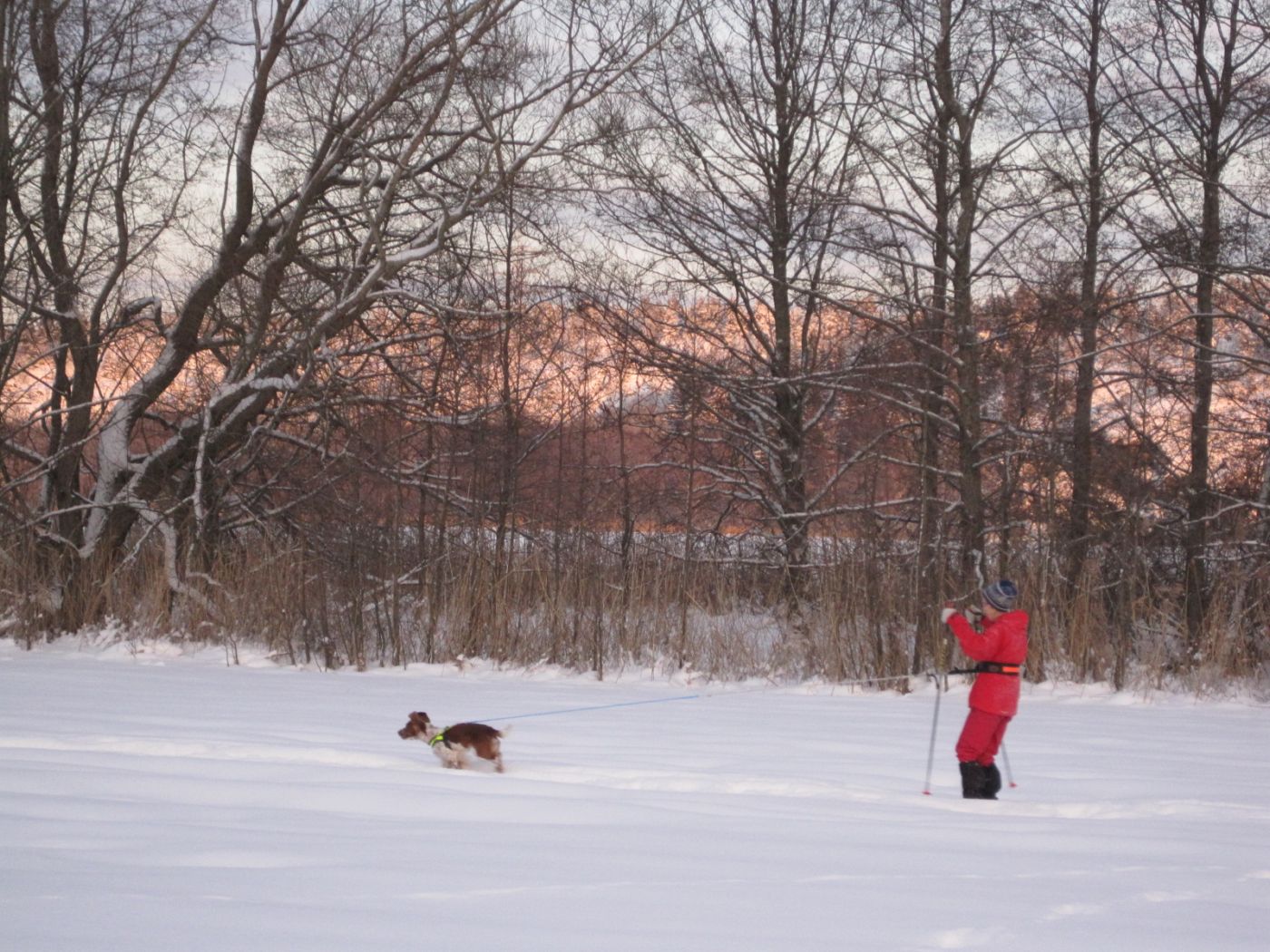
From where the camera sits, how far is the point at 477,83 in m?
12.3

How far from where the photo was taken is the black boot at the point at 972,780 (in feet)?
17.2

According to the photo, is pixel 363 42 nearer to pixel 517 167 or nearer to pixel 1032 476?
pixel 517 167

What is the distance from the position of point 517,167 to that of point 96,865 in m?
9.45

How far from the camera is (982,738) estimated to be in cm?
532

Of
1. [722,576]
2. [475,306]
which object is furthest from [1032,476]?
[475,306]

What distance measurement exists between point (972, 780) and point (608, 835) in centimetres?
218

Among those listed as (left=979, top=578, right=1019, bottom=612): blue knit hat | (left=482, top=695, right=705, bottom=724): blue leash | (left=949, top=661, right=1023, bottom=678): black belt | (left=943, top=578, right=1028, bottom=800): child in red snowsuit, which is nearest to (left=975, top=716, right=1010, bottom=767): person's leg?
(left=943, top=578, right=1028, bottom=800): child in red snowsuit

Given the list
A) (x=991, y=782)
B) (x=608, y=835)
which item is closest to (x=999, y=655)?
(x=991, y=782)

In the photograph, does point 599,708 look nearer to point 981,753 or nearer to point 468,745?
point 468,745

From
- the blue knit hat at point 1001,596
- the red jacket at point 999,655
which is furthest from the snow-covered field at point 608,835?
the blue knit hat at point 1001,596

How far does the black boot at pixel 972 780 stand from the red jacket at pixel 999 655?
0.27 meters

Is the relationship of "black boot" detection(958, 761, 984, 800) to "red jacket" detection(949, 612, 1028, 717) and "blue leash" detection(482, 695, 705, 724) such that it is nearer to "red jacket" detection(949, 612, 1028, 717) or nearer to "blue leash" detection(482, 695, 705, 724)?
"red jacket" detection(949, 612, 1028, 717)

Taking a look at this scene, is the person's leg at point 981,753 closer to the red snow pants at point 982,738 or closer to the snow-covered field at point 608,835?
the red snow pants at point 982,738

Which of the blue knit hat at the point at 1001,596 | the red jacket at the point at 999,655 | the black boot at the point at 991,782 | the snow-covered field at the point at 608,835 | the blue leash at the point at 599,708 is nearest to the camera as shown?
the snow-covered field at the point at 608,835
